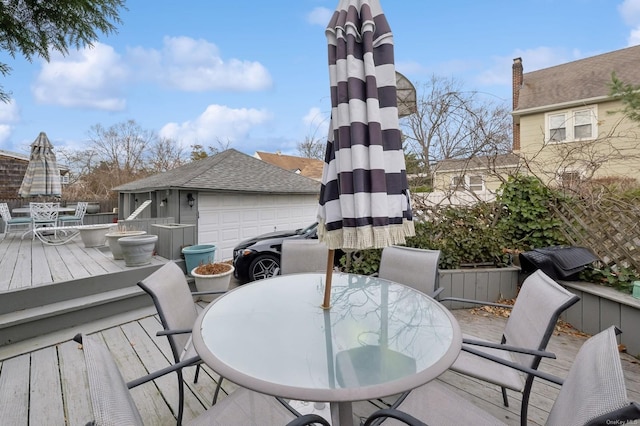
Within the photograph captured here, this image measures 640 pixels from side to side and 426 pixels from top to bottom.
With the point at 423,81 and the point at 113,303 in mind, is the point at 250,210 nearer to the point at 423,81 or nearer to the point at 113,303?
the point at 113,303

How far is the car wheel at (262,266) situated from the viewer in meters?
5.44

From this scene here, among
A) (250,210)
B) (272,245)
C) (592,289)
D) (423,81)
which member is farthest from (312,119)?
(423,81)

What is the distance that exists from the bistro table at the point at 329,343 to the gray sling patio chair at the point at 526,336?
36 cm

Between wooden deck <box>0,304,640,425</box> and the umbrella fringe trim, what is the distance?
4.83 feet

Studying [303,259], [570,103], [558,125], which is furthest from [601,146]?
[303,259]

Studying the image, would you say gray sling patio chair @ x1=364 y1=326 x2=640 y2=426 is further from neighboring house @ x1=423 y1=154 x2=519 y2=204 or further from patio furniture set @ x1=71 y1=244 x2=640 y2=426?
neighboring house @ x1=423 y1=154 x2=519 y2=204

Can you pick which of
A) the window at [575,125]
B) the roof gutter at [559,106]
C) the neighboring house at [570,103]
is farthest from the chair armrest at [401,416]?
the roof gutter at [559,106]

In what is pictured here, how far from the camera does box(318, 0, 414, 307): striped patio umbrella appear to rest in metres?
1.38

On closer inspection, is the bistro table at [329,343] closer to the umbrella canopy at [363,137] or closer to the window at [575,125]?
the umbrella canopy at [363,137]

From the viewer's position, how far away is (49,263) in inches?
189

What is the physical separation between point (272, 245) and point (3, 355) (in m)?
3.58

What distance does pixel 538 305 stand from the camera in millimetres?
1720

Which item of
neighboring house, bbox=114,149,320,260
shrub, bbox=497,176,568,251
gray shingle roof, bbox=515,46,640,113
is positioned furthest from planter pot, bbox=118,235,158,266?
gray shingle roof, bbox=515,46,640,113

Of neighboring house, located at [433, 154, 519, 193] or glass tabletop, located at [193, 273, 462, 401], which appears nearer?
glass tabletop, located at [193, 273, 462, 401]
